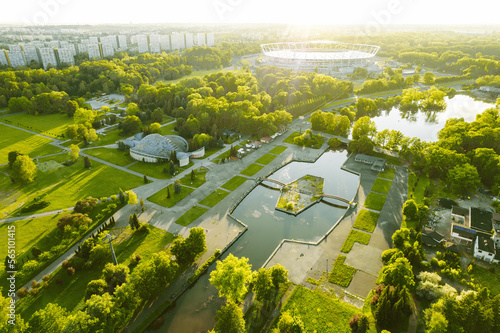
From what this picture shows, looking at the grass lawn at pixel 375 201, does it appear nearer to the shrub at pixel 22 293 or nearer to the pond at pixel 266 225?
the pond at pixel 266 225

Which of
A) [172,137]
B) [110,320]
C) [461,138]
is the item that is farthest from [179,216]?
[461,138]

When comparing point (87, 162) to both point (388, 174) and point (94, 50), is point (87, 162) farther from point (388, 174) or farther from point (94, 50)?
point (94, 50)

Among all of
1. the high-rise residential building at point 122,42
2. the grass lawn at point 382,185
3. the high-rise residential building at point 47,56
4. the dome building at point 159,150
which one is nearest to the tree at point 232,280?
the grass lawn at point 382,185

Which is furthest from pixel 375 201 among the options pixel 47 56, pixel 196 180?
pixel 47 56

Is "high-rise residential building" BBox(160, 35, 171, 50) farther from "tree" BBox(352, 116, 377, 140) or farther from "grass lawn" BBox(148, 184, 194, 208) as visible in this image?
"grass lawn" BBox(148, 184, 194, 208)

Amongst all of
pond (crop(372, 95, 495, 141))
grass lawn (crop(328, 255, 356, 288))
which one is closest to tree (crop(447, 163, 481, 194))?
grass lawn (crop(328, 255, 356, 288))

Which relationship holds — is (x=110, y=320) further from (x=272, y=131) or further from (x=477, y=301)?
(x=272, y=131)
